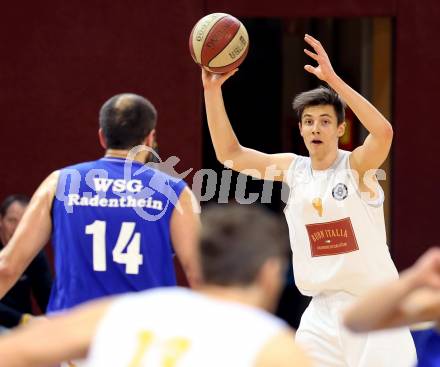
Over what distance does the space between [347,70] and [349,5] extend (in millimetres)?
2531

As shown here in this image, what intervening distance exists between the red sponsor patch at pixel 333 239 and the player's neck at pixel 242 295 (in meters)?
3.62

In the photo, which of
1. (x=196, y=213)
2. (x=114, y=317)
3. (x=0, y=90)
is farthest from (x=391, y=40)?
(x=114, y=317)

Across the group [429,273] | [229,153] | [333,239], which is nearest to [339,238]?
[333,239]

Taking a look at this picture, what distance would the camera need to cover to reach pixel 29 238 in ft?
16.9

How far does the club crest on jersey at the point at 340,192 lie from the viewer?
6.68 m

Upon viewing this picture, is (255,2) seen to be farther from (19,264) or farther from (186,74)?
(19,264)

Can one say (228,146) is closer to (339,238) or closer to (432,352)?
(339,238)

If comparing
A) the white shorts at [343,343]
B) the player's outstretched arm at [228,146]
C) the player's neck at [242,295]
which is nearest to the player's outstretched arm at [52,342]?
the player's neck at [242,295]

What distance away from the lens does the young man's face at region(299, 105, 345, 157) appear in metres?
6.77

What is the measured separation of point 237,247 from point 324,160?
3824mm

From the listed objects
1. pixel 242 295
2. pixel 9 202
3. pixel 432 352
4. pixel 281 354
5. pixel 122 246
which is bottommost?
pixel 432 352

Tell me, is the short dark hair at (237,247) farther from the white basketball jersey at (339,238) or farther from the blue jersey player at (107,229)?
the white basketball jersey at (339,238)

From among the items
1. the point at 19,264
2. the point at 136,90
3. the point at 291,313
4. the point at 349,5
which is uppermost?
the point at 349,5

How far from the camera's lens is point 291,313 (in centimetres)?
1077
